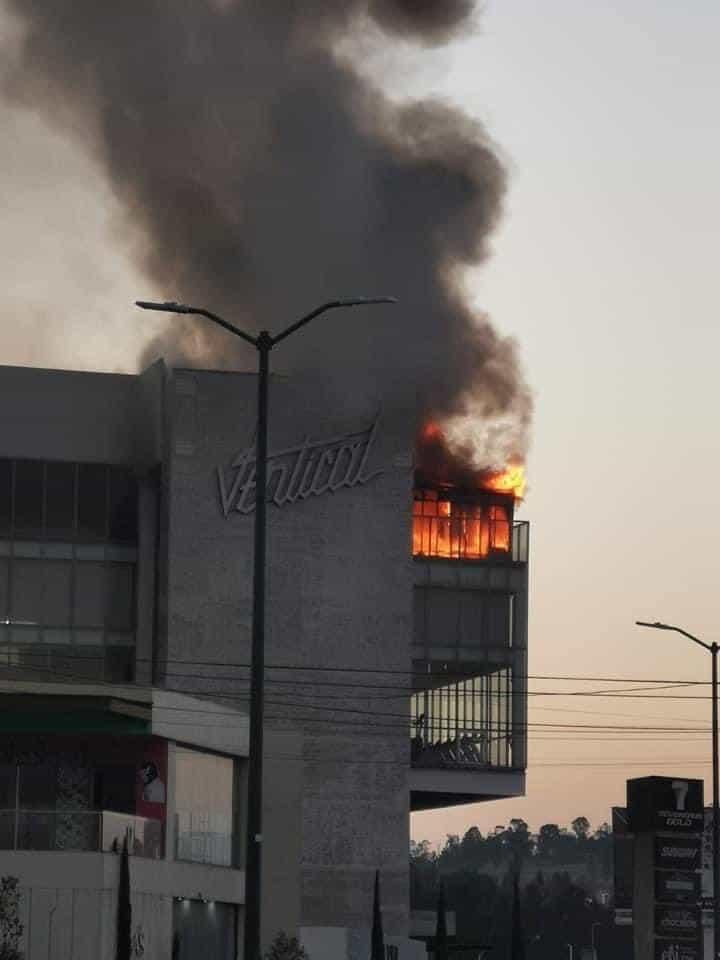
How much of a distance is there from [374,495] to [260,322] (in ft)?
29.5

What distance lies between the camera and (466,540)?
10381 cm

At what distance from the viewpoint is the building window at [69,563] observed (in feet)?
323

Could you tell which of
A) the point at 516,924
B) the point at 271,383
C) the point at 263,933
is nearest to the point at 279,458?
the point at 271,383

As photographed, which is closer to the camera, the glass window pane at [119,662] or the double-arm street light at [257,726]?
the double-arm street light at [257,726]

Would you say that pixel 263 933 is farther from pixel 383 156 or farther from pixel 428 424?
pixel 383 156

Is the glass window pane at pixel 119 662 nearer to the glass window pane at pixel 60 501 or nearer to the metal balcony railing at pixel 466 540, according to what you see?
the glass window pane at pixel 60 501

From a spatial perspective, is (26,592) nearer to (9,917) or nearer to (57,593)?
(57,593)

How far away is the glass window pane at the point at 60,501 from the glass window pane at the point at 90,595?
154 cm

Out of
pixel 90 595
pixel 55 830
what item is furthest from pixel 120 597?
pixel 55 830

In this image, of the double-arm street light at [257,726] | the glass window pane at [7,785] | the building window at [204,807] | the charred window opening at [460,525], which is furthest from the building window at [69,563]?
the double-arm street light at [257,726]

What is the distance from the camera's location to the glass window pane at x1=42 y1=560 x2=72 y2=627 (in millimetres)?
99000

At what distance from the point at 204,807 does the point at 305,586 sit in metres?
33.8

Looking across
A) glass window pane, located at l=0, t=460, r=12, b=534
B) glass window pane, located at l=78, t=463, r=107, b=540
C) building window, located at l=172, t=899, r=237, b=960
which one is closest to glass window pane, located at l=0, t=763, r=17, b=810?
building window, located at l=172, t=899, r=237, b=960

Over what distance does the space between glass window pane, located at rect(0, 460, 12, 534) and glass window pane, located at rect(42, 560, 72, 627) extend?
7.36ft
